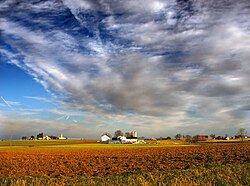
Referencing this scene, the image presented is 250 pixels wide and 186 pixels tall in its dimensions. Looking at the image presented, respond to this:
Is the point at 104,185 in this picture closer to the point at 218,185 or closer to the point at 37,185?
the point at 37,185

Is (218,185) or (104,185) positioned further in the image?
(104,185)

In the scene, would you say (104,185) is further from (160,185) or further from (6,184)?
(6,184)

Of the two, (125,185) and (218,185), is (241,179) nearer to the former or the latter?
(218,185)

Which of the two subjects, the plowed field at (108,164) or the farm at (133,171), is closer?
the farm at (133,171)

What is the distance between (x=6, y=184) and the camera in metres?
14.0

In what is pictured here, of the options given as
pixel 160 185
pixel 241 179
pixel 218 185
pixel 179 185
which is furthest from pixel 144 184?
pixel 241 179

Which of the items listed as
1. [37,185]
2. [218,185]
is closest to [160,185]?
[218,185]

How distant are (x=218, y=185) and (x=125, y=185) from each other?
13.2ft

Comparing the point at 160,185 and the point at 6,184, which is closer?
the point at 160,185

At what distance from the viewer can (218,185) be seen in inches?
498

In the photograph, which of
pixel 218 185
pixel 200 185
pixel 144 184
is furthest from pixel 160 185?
pixel 218 185

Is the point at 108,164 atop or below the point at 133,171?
atop

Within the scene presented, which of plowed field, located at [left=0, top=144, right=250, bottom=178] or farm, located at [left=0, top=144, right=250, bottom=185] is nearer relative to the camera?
farm, located at [left=0, top=144, right=250, bottom=185]

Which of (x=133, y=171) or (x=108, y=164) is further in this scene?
(x=108, y=164)
